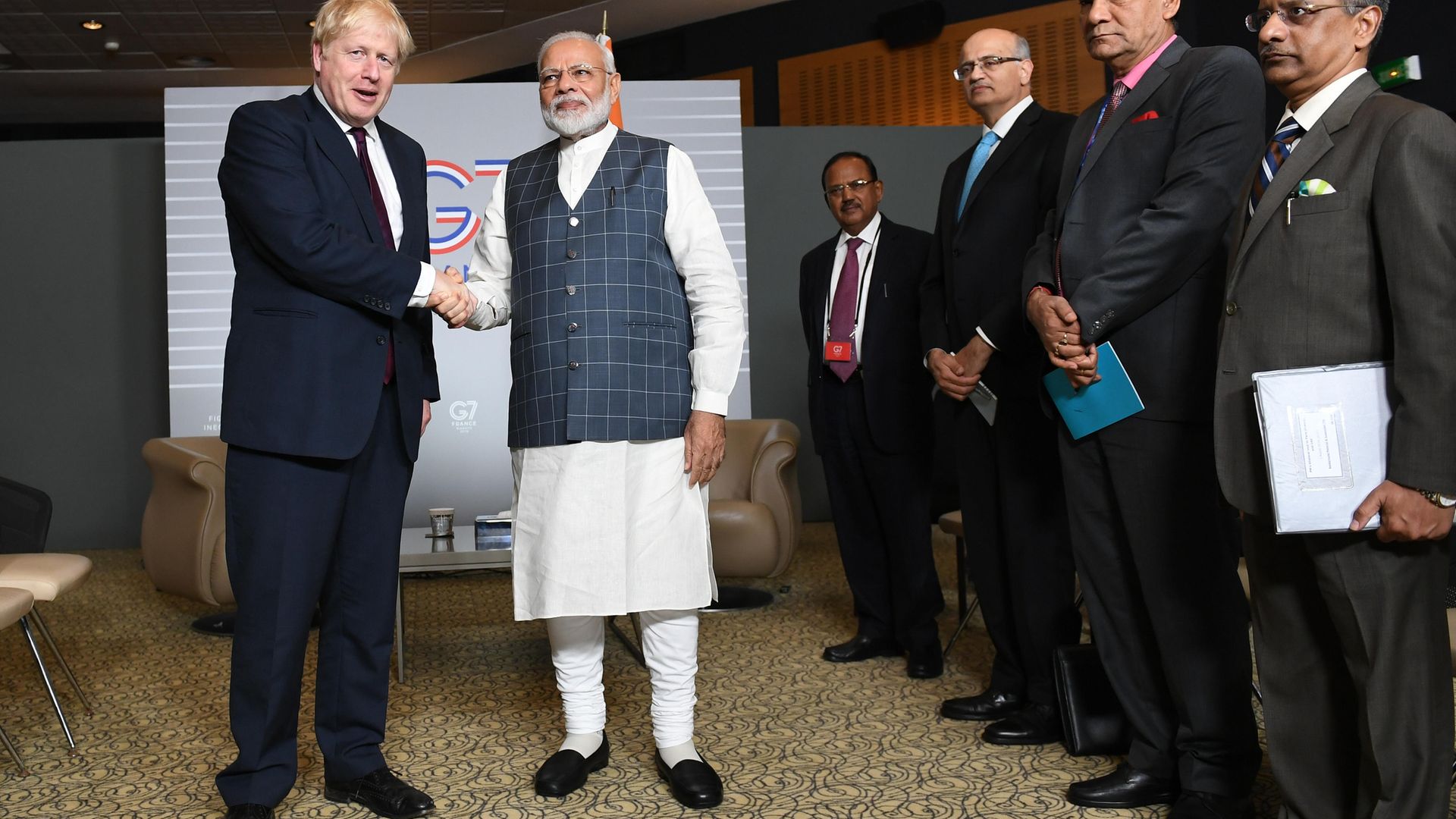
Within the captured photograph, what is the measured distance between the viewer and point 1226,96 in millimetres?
2291

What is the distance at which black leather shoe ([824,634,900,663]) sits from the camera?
12.8 feet

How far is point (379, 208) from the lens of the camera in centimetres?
257

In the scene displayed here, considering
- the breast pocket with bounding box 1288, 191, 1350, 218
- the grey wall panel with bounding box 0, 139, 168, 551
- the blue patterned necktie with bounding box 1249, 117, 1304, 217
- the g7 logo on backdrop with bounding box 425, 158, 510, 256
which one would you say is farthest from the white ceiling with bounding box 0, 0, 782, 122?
the breast pocket with bounding box 1288, 191, 1350, 218

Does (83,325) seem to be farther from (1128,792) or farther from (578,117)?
(1128,792)

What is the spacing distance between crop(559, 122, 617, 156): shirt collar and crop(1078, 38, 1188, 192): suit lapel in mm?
1073

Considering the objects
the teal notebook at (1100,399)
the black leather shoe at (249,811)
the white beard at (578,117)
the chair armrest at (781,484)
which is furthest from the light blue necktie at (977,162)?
the black leather shoe at (249,811)

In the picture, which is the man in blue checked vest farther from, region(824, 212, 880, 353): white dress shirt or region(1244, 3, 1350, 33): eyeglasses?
region(824, 212, 880, 353): white dress shirt

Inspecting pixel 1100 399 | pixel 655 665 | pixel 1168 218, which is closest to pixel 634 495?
pixel 655 665

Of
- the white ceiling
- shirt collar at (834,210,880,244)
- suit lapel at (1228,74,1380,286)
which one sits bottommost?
suit lapel at (1228,74,1380,286)

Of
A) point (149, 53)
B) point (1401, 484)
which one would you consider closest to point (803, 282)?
point (1401, 484)

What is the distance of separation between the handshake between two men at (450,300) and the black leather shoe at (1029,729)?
171cm

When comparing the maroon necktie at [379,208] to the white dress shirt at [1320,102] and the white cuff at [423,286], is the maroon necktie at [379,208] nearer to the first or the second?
the white cuff at [423,286]

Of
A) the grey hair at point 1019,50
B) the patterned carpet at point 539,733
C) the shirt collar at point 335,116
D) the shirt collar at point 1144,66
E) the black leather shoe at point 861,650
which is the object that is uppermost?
the grey hair at point 1019,50

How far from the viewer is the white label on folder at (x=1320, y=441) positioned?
1818 millimetres
